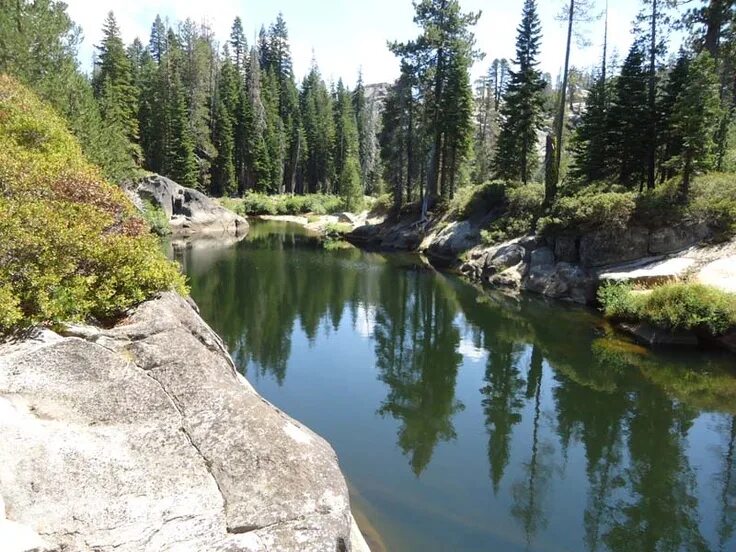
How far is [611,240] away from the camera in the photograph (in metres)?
27.2

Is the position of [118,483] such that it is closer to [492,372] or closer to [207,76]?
[492,372]

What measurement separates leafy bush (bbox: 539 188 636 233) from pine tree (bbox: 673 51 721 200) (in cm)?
305

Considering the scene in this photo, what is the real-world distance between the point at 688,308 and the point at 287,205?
64833mm

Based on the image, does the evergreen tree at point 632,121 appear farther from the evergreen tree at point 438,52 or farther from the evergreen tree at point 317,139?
the evergreen tree at point 317,139

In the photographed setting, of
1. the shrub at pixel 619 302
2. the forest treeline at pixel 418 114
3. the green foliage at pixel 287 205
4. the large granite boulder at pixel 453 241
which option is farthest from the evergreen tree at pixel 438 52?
the green foliage at pixel 287 205

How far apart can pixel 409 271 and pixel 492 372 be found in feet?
60.3

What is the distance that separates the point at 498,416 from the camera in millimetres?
15344

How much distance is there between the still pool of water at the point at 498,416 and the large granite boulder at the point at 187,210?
29089 mm

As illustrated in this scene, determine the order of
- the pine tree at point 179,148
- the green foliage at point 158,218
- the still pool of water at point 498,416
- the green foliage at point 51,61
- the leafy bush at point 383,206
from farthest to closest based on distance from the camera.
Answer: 1. the pine tree at point 179,148
2. the leafy bush at point 383,206
3. the green foliage at point 158,218
4. the green foliage at point 51,61
5. the still pool of water at point 498,416

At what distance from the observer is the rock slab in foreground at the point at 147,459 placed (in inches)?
190

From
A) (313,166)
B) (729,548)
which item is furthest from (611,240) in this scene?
(313,166)

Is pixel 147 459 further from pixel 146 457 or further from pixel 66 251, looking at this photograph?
pixel 66 251

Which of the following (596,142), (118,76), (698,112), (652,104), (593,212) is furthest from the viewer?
(118,76)

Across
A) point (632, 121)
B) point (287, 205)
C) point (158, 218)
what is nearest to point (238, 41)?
point (287, 205)
